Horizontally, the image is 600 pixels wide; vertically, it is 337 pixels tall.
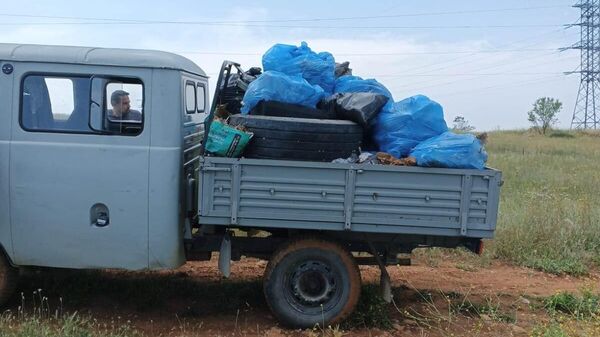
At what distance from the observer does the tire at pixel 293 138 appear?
4.55 meters

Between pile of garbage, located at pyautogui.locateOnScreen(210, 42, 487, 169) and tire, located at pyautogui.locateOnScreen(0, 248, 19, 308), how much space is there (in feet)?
6.85

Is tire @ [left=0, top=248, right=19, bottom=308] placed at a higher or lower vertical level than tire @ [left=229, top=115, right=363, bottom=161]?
lower

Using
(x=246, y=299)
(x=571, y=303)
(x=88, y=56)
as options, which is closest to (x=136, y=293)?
(x=246, y=299)

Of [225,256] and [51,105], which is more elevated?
[51,105]

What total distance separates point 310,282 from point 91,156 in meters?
2.02

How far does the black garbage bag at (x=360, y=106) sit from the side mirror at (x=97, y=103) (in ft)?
6.18

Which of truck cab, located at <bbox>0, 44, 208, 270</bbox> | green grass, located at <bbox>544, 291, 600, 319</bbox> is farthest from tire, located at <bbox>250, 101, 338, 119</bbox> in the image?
green grass, located at <bbox>544, 291, 600, 319</bbox>

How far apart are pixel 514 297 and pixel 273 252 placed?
261cm

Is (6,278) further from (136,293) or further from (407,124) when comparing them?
(407,124)

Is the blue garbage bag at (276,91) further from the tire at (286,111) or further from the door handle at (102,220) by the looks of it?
the door handle at (102,220)

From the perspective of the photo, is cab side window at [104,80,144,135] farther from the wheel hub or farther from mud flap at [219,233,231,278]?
the wheel hub

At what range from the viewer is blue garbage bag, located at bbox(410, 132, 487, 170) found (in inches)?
179

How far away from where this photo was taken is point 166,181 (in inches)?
178

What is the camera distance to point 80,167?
4.53 metres
